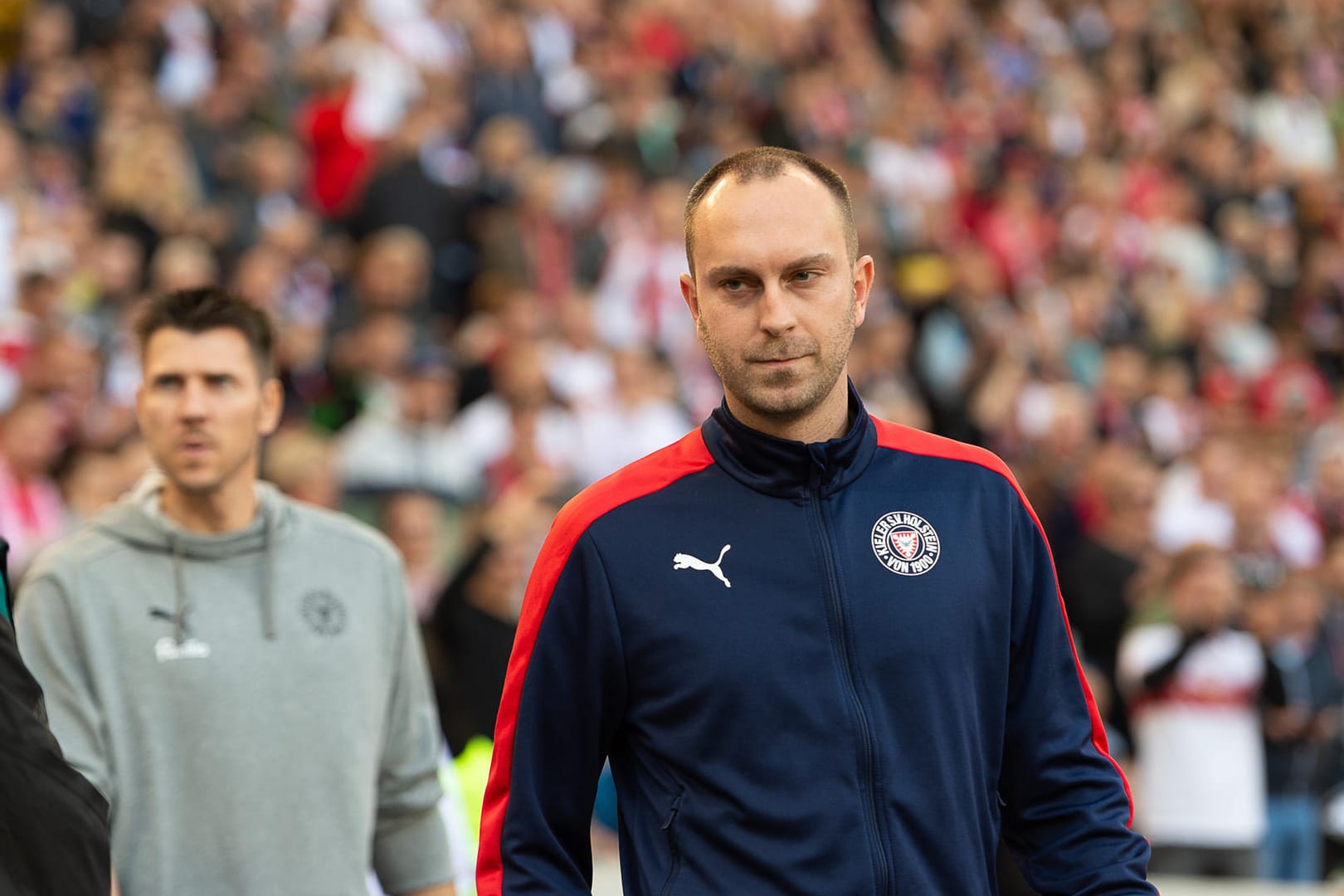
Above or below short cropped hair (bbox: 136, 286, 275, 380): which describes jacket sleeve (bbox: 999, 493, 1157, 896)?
below

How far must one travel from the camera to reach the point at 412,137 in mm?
12055

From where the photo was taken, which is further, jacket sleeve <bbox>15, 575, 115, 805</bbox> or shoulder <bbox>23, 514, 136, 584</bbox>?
shoulder <bbox>23, 514, 136, 584</bbox>

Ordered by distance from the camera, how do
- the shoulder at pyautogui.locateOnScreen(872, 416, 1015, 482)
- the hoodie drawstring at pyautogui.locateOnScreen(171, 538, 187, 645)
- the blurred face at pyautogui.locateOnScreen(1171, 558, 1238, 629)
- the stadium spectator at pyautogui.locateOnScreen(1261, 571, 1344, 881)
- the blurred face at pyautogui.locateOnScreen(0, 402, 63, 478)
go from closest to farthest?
the shoulder at pyautogui.locateOnScreen(872, 416, 1015, 482) → the hoodie drawstring at pyautogui.locateOnScreen(171, 538, 187, 645) → the blurred face at pyautogui.locateOnScreen(0, 402, 63, 478) → the blurred face at pyautogui.locateOnScreen(1171, 558, 1238, 629) → the stadium spectator at pyautogui.locateOnScreen(1261, 571, 1344, 881)

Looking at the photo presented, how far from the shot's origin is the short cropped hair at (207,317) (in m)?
4.87

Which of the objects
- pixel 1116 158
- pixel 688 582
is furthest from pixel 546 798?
pixel 1116 158

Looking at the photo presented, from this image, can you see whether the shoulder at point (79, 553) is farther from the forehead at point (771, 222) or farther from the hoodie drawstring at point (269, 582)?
the forehead at point (771, 222)

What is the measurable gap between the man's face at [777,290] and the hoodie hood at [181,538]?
1861mm

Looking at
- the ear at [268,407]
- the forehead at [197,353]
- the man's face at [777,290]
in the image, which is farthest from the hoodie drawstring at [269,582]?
the man's face at [777,290]

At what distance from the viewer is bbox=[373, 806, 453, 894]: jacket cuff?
188 inches

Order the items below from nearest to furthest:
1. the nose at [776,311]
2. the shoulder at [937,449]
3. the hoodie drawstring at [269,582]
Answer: the nose at [776,311]
the shoulder at [937,449]
the hoodie drawstring at [269,582]

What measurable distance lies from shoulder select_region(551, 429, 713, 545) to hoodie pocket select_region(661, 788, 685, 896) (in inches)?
18.9

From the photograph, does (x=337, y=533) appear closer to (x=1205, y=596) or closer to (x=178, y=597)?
(x=178, y=597)

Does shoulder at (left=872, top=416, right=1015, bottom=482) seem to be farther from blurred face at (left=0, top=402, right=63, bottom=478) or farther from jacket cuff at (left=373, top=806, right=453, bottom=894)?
blurred face at (left=0, top=402, right=63, bottom=478)

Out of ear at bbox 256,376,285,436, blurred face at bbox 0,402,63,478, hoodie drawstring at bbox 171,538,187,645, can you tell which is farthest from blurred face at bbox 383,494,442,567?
hoodie drawstring at bbox 171,538,187,645
